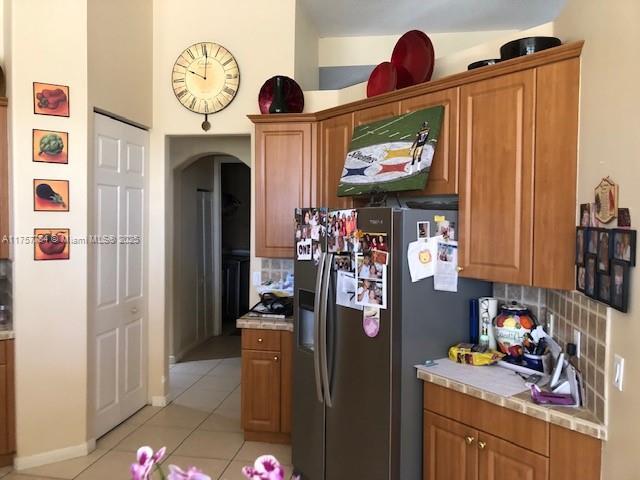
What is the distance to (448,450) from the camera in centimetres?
225

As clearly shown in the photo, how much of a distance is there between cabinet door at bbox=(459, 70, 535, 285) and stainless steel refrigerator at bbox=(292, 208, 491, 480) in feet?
0.53

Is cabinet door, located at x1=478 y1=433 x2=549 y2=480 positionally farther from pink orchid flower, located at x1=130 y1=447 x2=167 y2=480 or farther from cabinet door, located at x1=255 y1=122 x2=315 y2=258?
cabinet door, located at x1=255 y1=122 x2=315 y2=258

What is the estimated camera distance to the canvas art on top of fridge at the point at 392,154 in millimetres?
2605

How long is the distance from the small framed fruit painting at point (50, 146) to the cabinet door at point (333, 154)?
1712 millimetres

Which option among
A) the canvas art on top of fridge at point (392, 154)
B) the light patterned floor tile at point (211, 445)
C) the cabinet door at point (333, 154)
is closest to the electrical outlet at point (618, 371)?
the canvas art on top of fridge at point (392, 154)

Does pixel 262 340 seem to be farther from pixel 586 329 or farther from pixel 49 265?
pixel 586 329

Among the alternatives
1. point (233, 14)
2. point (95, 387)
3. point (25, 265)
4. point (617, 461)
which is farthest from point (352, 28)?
point (617, 461)

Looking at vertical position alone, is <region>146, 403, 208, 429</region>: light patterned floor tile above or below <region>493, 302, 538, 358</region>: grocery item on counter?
below

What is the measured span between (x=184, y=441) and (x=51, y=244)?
168cm

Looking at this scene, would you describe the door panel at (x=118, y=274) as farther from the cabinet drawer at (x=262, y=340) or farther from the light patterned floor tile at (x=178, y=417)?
the cabinet drawer at (x=262, y=340)

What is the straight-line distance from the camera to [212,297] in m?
6.68

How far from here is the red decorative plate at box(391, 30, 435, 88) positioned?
293 centimetres

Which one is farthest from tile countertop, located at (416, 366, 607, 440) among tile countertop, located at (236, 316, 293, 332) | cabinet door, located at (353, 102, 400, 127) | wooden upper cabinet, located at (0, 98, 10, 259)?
wooden upper cabinet, located at (0, 98, 10, 259)

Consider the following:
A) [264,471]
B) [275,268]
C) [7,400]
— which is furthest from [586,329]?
[7,400]
